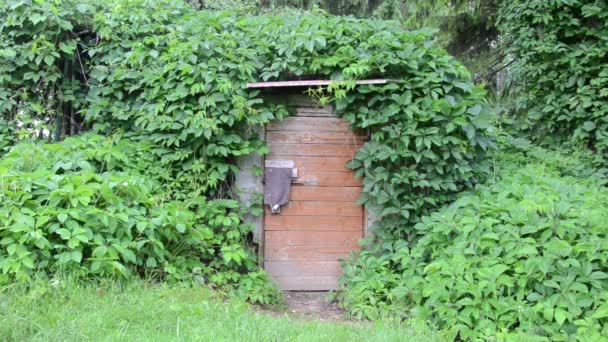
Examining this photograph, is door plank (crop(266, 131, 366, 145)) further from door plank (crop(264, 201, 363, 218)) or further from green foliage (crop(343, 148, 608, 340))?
green foliage (crop(343, 148, 608, 340))

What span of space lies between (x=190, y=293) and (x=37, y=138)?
2965mm

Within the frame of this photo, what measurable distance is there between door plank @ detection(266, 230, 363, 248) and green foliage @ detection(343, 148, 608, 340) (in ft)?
1.69

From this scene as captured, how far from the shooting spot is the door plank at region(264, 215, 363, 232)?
17.7 ft

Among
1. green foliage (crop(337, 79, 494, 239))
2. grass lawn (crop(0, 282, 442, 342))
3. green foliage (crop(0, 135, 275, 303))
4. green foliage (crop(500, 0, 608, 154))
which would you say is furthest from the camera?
green foliage (crop(500, 0, 608, 154))

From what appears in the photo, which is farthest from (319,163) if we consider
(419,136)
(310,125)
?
(419,136)

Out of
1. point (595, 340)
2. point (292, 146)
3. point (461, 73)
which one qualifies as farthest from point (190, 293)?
point (461, 73)

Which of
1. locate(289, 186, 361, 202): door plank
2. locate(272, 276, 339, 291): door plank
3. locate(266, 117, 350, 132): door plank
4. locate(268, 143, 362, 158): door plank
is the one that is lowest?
locate(272, 276, 339, 291): door plank

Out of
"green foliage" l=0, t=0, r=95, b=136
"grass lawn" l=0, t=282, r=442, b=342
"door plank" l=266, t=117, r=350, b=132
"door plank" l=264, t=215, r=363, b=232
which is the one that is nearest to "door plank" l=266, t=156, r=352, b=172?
"door plank" l=266, t=117, r=350, b=132

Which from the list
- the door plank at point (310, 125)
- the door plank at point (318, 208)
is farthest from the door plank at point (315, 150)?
the door plank at point (318, 208)

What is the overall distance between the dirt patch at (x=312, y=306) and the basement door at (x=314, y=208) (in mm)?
97

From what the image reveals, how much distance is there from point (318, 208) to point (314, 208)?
0.05 m

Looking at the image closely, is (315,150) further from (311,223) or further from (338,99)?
(311,223)

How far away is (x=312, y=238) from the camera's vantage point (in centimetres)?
543

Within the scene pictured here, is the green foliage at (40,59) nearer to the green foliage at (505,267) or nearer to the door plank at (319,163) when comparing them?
the door plank at (319,163)
